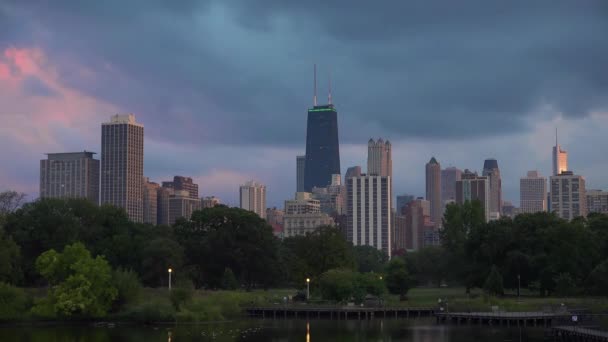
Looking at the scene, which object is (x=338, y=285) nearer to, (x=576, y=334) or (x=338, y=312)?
(x=338, y=312)

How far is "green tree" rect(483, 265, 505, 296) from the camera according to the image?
317 ft

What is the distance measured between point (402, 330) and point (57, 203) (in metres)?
47.3

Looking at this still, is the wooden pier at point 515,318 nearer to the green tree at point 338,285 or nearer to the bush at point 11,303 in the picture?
the green tree at point 338,285

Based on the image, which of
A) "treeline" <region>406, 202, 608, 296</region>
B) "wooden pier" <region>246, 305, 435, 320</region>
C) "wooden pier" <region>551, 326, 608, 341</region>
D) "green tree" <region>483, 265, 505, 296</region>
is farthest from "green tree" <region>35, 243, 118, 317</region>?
"treeline" <region>406, 202, 608, 296</region>

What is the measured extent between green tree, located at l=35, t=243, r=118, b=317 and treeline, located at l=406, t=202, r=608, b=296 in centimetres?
4210

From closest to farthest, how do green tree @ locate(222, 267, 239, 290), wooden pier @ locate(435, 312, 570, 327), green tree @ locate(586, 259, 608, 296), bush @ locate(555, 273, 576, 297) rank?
wooden pier @ locate(435, 312, 570, 327)
green tree @ locate(586, 259, 608, 296)
bush @ locate(555, 273, 576, 297)
green tree @ locate(222, 267, 239, 290)

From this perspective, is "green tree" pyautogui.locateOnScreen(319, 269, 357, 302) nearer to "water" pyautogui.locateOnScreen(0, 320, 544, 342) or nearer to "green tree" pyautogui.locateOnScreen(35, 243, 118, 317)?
"water" pyautogui.locateOnScreen(0, 320, 544, 342)

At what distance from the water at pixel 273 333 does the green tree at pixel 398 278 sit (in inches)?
968

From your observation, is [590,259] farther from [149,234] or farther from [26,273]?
[26,273]

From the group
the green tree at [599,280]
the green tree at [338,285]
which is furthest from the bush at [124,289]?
the green tree at [599,280]

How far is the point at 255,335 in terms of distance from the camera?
68688mm

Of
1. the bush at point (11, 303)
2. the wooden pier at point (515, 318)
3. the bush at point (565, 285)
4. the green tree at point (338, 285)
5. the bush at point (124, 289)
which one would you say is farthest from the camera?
the green tree at point (338, 285)

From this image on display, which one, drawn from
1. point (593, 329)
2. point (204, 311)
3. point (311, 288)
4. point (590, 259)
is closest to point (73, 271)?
point (204, 311)

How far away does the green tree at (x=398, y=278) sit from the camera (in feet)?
345
